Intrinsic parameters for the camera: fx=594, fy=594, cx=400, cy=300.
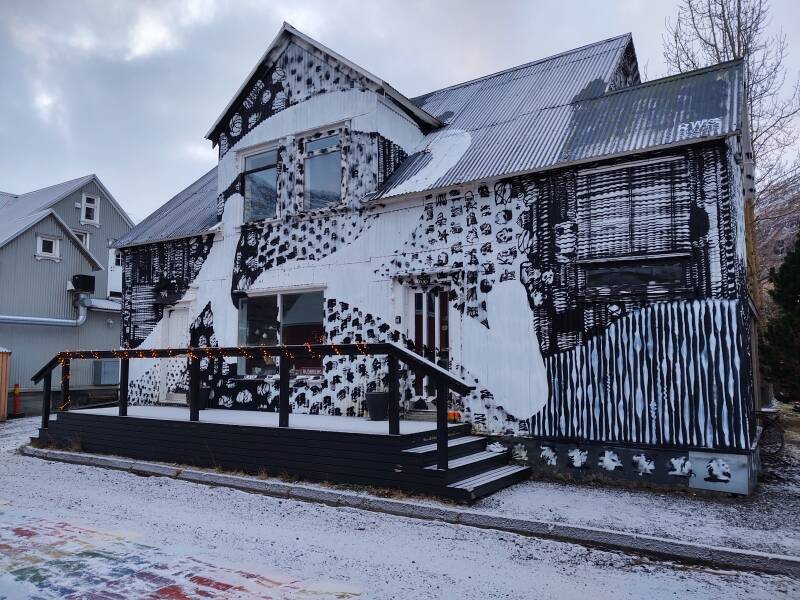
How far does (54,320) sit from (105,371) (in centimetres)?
283

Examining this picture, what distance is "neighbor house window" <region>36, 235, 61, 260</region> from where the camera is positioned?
73.3 feet

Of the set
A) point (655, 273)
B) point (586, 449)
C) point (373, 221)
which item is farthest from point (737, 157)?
point (373, 221)

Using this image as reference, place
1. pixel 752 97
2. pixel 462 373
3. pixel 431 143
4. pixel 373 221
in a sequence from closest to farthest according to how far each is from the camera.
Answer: pixel 462 373 → pixel 373 221 → pixel 431 143 → pixel 752 97

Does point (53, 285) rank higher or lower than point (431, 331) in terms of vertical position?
higher

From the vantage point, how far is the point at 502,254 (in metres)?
8.74

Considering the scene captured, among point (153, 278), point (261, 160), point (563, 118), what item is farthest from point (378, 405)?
point (153, 278)

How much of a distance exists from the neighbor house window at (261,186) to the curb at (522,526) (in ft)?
17.0

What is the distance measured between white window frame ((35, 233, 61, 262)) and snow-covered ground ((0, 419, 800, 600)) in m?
18.3

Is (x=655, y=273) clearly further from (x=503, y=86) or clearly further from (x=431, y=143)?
(x=503, y=86)

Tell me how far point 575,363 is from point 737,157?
12.2 feet

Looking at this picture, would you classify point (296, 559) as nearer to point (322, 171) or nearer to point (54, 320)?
point (322, 171)

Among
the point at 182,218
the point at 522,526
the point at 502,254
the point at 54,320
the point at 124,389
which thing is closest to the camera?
the point at 522,526

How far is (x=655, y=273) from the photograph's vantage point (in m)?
7.54

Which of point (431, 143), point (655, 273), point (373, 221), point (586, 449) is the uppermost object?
point (431, 143)
